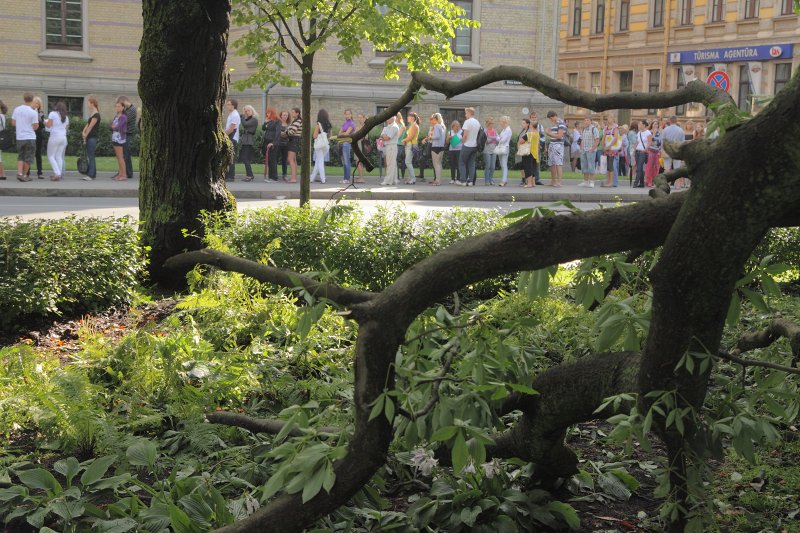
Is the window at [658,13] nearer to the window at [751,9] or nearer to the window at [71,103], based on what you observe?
the window at [751,9]

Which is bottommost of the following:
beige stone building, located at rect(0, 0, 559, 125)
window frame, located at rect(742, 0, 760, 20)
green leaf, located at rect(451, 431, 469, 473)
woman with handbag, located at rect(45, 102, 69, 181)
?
green leaf, located at rect(451, 431, 469, 473)

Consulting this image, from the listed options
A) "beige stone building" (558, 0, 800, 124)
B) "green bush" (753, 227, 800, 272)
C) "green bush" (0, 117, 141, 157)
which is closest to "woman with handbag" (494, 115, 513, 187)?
"green bush" (0, 117, 141, 157)

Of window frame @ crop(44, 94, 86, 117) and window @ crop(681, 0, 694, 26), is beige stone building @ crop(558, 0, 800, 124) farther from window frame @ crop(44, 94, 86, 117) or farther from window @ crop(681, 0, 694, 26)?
window frame @ crop(44, 94, 86, 117)

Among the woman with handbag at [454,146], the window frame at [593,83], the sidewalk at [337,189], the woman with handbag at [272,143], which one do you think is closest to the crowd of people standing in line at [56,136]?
the sidewalk at [337,189]

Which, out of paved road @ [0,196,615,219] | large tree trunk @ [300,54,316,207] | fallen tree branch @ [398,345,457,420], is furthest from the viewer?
paved road @ [0,196,615,219]

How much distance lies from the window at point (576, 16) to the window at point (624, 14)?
3.04 meters

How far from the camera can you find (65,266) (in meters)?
8.15

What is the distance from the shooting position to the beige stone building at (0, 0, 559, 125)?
108 feet

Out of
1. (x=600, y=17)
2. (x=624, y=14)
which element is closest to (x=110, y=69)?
(x=624, y=14)

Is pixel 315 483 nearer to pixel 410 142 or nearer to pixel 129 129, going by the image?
pixel 129 129

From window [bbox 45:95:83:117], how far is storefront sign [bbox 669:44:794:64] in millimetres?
28908

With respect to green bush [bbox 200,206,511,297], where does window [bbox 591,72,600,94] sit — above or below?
above

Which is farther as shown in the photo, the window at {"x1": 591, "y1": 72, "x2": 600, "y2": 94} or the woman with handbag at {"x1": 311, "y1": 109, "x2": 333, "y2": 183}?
the window at {"x1": 591, "y1": 72, "x2": 600, "y2": 94}

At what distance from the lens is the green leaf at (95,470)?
166 inches
